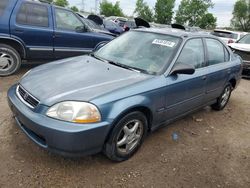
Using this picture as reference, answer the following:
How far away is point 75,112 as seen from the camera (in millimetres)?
2684

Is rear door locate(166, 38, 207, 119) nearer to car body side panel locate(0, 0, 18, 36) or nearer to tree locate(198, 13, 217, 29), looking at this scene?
car body side panel locate(0, 0, 18, 36)

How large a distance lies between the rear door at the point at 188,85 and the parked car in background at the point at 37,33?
3718 millimetres

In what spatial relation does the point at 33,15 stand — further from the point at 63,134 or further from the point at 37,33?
the point at 63,134

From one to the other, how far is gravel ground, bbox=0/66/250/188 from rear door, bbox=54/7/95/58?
9.05 ft

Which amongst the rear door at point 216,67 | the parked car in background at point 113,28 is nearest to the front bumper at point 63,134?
the rear door at point 216,67

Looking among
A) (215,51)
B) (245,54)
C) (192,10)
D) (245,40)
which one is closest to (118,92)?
(215,51)

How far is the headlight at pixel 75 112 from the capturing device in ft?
8.78

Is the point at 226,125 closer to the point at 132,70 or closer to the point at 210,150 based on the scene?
the point at 210,150

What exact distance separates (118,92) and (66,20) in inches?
A: 181

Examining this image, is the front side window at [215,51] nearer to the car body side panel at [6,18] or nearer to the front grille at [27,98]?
the front grille at [27,98]

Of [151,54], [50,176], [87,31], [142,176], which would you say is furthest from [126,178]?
[87,31]

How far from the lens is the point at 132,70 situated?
3.47 meters

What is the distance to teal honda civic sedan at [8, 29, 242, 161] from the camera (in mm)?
2695

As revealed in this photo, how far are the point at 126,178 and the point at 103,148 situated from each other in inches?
16.7
